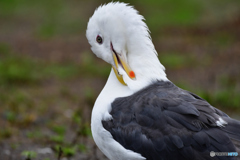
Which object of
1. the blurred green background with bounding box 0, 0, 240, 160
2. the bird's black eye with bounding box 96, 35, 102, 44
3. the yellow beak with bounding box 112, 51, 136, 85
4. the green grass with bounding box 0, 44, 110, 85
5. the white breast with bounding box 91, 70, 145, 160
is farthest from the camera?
the green grass with bounding box 0, 44, 110, 85

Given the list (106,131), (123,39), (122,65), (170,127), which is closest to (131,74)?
(122,65)

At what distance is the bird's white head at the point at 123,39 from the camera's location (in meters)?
5.03

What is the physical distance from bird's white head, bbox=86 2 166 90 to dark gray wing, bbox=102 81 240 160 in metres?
0.52

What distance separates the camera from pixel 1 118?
7492 millimetres

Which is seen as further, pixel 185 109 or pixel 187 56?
pixel 187 56

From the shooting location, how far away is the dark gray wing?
4.14 metres

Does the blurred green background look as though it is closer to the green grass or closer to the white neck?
the green grass

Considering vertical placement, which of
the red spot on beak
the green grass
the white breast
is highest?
the red spot on beak

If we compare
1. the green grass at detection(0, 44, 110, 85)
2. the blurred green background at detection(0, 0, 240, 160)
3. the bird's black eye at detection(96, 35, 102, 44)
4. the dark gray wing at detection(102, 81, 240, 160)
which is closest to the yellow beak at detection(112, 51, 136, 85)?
the bird's black eye at detection(96, 35, 102, 44)

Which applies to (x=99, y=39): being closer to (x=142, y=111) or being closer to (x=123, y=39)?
(x=123, y=39)

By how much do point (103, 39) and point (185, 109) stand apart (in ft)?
4.66

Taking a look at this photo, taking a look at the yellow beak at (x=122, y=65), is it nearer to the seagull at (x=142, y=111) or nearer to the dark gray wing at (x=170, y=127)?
the seagull at (x=142, y=111)

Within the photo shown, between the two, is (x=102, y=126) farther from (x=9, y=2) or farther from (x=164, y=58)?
(x=9, y=2)

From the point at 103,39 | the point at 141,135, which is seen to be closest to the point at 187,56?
the point at 103,39
